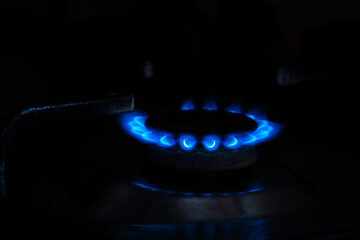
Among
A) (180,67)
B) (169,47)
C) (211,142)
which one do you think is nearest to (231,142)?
(211,142)

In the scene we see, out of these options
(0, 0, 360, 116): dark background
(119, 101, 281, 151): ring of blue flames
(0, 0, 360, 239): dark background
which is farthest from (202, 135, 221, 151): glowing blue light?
(0, 0, 360, 116): dark background

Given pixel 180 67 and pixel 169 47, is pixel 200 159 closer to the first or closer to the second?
pixel 180 67

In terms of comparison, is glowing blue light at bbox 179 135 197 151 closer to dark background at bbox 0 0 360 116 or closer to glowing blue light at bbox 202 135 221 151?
glowing blue light at bbox 202 135 221 151

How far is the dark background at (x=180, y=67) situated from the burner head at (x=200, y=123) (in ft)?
0.23

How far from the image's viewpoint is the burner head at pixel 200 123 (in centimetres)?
58

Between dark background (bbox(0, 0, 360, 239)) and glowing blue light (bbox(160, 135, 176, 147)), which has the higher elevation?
dark background (bbox(0, 0, 360, 239))

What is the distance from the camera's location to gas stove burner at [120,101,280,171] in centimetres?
58

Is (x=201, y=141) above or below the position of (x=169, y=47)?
below

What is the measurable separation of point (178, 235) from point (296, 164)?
26 cm

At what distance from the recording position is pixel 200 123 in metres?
0.61

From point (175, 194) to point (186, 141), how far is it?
0.07 m

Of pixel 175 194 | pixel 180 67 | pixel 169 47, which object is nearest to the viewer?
pixel 175 194

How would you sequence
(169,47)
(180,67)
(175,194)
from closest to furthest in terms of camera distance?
(175,194), (180,67), (169,47)

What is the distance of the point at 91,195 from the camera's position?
56 cm
